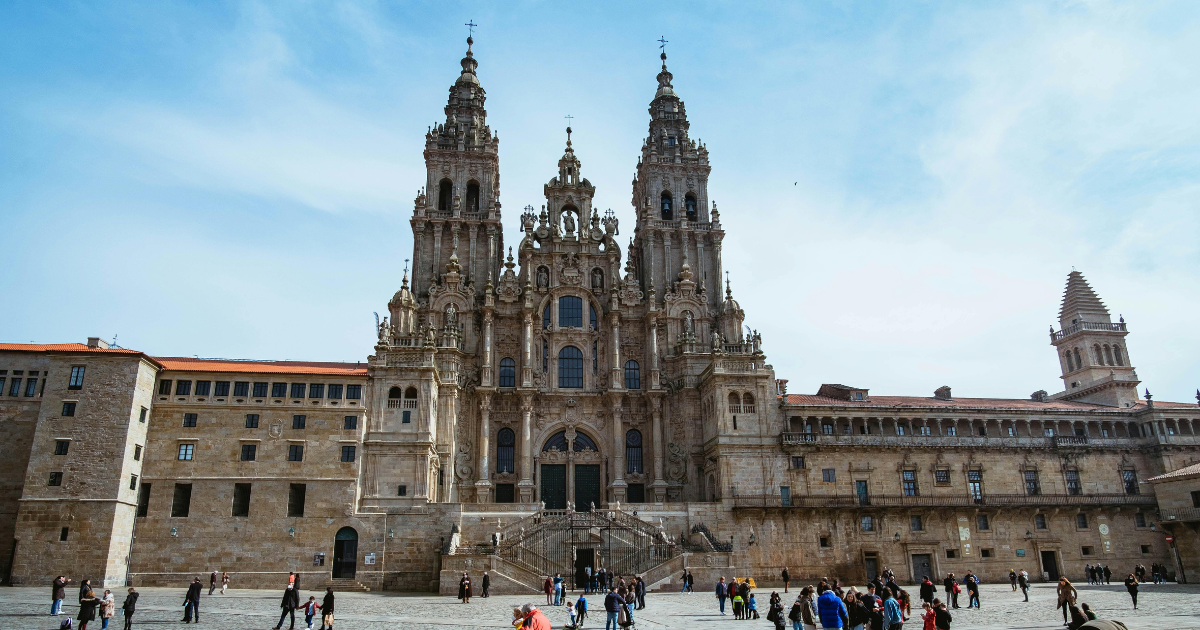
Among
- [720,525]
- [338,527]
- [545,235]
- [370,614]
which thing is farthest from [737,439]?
[370,614]

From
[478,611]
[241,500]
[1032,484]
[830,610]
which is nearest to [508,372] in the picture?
[241,500]

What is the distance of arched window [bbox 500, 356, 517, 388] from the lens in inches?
2215

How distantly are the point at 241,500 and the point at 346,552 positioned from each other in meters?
6.35

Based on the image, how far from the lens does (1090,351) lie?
209 ft

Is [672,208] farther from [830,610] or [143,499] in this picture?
[830,610]

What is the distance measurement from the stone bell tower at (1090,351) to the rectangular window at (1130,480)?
23.4 feet

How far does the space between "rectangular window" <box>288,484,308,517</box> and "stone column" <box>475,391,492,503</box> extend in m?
11.3

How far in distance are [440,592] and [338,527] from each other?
8.78 m

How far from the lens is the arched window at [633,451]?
55562 millimetres

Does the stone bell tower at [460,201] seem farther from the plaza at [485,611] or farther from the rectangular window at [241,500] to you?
the plaza at [485,611]

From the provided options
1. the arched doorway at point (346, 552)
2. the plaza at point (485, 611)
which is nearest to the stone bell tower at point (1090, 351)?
the plaza at point (485, 611)

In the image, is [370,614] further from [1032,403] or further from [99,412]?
[1032,403]

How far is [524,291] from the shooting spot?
56.6m

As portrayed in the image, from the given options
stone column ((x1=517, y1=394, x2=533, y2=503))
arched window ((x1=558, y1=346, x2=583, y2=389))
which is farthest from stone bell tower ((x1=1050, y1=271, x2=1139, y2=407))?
stone column ((x1=517, y1=394, x2=533, y2=503))
